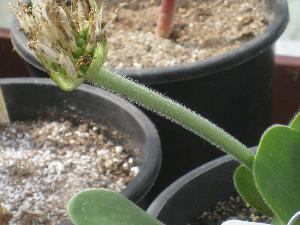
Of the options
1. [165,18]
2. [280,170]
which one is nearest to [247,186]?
[280,170]

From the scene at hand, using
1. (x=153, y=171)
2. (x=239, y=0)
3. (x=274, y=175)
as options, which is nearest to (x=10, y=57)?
(x=239, y=0)

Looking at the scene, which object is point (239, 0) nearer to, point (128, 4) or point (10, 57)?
point (128, 4)

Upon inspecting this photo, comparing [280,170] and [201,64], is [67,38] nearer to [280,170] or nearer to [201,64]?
[280,170]

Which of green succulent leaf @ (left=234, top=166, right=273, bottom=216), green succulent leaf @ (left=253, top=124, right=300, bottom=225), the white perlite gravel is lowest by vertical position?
the white perlite gravel

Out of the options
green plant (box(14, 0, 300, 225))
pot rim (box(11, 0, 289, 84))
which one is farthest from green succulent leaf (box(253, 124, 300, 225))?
pot rim (box(11, 0, 289, 84))

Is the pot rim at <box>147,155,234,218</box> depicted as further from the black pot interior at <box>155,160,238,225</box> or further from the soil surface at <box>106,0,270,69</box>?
the soil surface at <box>106,0,270,69</box>

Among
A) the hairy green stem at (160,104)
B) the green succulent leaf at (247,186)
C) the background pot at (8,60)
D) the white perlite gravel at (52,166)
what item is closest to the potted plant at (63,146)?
the white perlite gravel at (52,166)
